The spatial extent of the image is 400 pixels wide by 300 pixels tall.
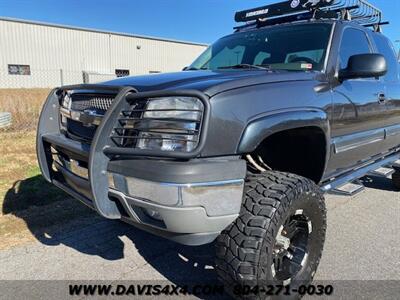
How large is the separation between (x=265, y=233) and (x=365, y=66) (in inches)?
70.0

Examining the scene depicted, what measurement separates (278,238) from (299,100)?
3.19 feet

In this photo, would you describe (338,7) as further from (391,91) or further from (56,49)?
(56,49)

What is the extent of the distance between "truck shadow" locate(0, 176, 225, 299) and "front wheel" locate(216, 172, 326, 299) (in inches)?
26.1

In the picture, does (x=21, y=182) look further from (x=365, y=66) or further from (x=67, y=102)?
(x=365, y=66)

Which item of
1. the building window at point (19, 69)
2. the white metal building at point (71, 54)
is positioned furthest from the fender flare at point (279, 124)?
the building window at point (19, 69)

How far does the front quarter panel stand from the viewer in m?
2.13

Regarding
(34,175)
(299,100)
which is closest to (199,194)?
(299,100)

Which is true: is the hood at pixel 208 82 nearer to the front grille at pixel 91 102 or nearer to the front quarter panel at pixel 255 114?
the front quarter panel at pixel 255 114

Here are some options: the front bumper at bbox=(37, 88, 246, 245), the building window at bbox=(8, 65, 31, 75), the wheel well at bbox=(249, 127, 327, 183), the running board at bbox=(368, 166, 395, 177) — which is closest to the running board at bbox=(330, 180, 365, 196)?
the wheel well at bbox=(249, 127, 327, 183)

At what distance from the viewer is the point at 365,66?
3168 mm

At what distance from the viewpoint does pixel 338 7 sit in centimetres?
409

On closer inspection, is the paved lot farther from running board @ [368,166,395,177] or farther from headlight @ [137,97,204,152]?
headlight @ [137,97,204,152]

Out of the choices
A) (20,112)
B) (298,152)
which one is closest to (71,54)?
(20,112)

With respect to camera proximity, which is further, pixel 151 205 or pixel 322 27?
pixel 322 27
